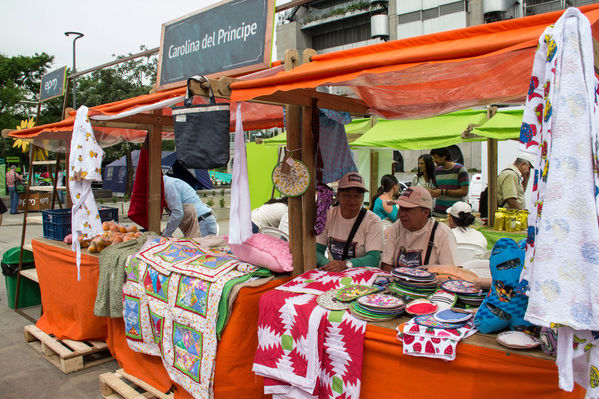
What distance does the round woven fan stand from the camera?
3121 mm

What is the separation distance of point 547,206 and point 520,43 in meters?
0.69

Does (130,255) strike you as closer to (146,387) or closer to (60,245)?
(146,387)

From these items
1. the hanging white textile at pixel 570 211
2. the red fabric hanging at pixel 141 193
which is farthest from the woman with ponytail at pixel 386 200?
the hanging white textile at pixel 570 211

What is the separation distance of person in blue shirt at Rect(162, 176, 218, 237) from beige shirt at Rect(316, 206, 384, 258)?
2389mm

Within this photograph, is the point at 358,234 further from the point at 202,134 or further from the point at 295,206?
the point at 202,134

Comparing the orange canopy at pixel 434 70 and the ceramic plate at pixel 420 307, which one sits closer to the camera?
the orange canopy at pixel 434 70

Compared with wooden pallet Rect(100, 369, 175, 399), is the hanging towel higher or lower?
higher

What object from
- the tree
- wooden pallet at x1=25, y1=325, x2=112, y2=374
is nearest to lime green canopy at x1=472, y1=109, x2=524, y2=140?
wooden pallet at x1=25, y1=325, x2=112, y2=374

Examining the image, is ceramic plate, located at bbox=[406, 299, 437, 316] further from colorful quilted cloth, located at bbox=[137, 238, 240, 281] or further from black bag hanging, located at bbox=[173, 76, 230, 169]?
black bag hanging, located at bbox=[173, 76, 230, 169]

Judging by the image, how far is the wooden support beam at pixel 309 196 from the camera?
319cm

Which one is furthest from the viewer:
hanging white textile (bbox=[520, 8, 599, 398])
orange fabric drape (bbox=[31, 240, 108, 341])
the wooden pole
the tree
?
the tree

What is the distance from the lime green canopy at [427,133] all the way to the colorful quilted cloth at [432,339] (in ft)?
15.2

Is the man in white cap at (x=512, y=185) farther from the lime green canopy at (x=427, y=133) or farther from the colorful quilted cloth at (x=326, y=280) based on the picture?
the colorful quilted cloth at (x=326, y=280)

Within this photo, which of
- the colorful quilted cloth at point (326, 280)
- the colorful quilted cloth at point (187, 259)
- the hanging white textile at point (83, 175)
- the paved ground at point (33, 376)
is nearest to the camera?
the colorful quilted cloth at point (326, 280)
